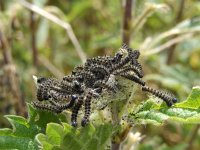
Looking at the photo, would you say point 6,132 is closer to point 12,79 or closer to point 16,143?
point 16,143

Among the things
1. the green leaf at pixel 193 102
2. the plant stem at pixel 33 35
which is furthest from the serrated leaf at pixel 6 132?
the plant stem at pixel 33 35

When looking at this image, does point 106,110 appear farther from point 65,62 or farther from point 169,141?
point 65,62

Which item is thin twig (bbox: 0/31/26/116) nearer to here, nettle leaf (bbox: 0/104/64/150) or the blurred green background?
the blurred green background

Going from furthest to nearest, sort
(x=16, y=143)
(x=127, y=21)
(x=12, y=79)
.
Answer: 1. (x=12, y=79)
2. (x=127, y=21)
3. (x=16, y=143)

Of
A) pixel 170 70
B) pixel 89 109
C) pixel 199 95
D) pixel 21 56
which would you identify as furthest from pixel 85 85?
pixel 21 56

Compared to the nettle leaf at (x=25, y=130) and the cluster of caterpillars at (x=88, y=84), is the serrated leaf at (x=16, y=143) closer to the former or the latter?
the nettle leaf at (x=25, y=130)

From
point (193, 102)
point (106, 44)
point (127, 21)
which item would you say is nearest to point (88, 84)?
point (193, 102)

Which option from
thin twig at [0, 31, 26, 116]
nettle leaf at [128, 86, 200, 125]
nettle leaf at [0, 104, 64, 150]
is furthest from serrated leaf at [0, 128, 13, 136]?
thin twig at [0, 31, 26, 116]
